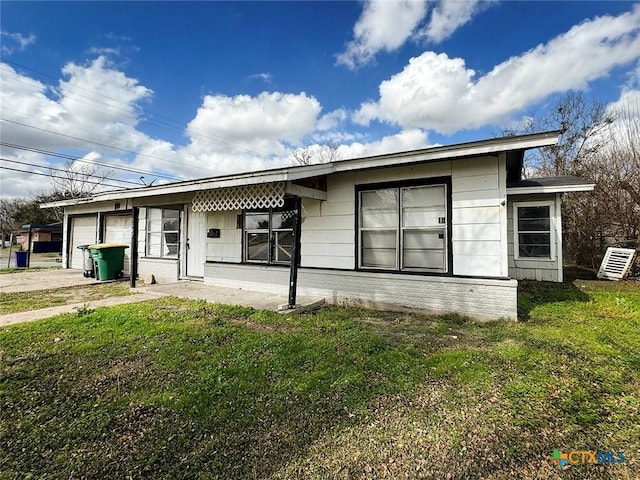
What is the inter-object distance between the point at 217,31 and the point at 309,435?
11.0 metres

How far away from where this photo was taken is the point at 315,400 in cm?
260

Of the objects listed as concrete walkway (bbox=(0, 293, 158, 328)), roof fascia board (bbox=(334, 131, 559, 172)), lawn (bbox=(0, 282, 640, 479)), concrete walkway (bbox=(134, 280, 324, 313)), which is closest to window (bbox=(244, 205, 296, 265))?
concrete walkway (bbox=(134, 280, 324, 313))

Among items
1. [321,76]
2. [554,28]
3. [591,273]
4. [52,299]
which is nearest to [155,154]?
[321,76]

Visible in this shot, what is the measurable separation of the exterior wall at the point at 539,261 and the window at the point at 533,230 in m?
0.10

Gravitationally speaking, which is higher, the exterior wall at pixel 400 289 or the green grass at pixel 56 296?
the exterior wall at pixel 400 289

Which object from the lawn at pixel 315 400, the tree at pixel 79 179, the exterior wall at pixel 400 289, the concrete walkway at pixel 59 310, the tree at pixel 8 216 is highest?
the tree at pixel 79 179

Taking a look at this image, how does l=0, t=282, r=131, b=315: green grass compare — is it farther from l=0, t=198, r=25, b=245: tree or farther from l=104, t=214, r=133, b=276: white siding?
l=0, t=198, r=25, b=245: tree

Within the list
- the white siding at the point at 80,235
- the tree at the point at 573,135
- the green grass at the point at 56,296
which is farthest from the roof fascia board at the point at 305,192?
the tree at the point at 573,135

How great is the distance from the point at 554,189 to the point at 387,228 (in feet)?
16.9

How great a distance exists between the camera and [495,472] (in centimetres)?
183

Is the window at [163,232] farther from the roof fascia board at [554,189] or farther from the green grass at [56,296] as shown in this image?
the roof fascia board at [554,189]

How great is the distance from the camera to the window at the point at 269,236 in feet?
23.7

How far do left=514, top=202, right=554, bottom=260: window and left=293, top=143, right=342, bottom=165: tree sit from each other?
2297 cm

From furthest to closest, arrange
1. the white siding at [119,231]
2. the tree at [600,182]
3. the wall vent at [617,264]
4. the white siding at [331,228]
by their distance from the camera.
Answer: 1. the white siding at [119,231]
2. the tree at [600,182]
3. the wall vent at [617,264]
4. the white siding at [331,228]
